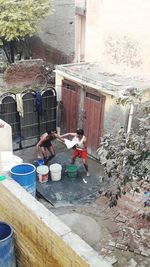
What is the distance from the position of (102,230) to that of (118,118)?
12.2ft

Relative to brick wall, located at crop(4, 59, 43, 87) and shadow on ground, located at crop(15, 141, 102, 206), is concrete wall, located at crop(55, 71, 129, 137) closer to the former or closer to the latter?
shadow on ground, located at crop(15, 141, 102, 206)

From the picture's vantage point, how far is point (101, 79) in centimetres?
1162

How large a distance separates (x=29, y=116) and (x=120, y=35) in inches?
165

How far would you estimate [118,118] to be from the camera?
1124cm

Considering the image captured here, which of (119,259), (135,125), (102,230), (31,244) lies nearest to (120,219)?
(102,230)

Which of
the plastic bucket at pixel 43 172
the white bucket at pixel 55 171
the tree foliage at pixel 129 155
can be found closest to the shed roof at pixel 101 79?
the white bucket at pixel 55 171

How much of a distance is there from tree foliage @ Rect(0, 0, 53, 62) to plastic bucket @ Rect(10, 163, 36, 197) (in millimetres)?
10586

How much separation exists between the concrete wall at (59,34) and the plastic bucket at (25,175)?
10680 mm

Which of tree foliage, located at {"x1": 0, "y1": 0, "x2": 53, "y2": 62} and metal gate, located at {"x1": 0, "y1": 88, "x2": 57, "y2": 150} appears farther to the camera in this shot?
tree foliage, located at {"x1": 0, "y1": 0, "x2": 53, "y2": 62}

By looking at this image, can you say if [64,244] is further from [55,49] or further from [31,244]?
[55,49]

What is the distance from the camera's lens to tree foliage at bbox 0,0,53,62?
16.8 metres

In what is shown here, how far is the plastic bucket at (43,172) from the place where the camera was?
1080 cm

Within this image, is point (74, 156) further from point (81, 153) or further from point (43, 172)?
point (43, 172)

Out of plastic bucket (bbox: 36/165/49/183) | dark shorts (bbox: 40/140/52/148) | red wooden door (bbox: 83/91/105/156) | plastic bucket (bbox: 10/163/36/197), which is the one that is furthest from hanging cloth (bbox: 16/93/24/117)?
plastic bucket (bbox: 10/163/36/197)
